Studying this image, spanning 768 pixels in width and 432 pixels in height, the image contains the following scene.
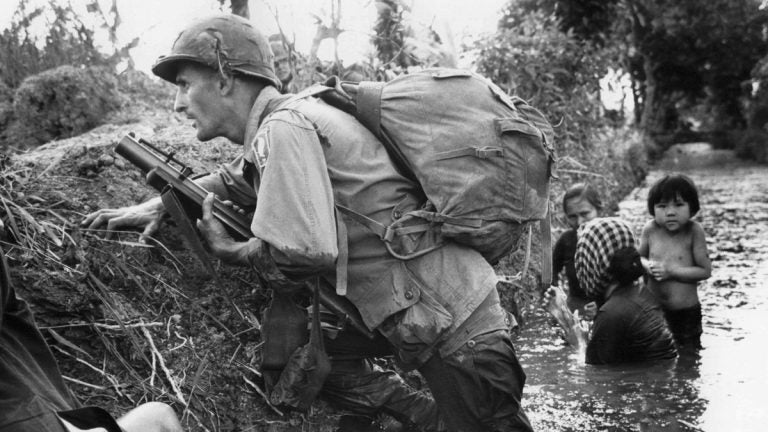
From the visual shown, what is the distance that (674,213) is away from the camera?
5484mm

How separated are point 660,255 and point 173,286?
3.65 m

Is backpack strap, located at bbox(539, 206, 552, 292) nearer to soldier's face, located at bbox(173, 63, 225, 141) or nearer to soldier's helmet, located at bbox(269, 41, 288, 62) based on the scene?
soldier's face, located at bbox(173, 63, 225, 141)

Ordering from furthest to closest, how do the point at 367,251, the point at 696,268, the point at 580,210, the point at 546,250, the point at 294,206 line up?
1. the point at 580,210
2. the point at 696,268
3. the point at 546,250
4. the point at 367,251
5. the point at 294,206

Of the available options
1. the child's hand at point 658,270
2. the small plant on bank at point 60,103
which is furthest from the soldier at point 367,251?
the small plant on bank at point 60,103

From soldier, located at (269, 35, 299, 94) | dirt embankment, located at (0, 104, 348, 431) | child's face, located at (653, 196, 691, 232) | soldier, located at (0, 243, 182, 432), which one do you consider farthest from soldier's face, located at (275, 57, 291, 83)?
soldier, located at (0, 243, 182, 432)

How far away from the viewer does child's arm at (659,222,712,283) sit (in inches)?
212

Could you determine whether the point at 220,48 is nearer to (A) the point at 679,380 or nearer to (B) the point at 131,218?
(B) the point at 131,218

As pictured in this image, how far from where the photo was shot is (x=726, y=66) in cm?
3703

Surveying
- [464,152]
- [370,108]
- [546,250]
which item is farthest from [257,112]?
[546,250]

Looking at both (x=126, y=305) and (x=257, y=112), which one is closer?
(x=257, y=112)

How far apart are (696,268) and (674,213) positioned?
0.42 metres

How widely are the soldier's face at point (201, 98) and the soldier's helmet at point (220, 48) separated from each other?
2.0 inches

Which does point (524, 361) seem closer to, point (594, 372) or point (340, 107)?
point (594, 372)

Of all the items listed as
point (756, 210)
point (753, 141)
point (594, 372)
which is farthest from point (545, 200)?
point (753, 141)
